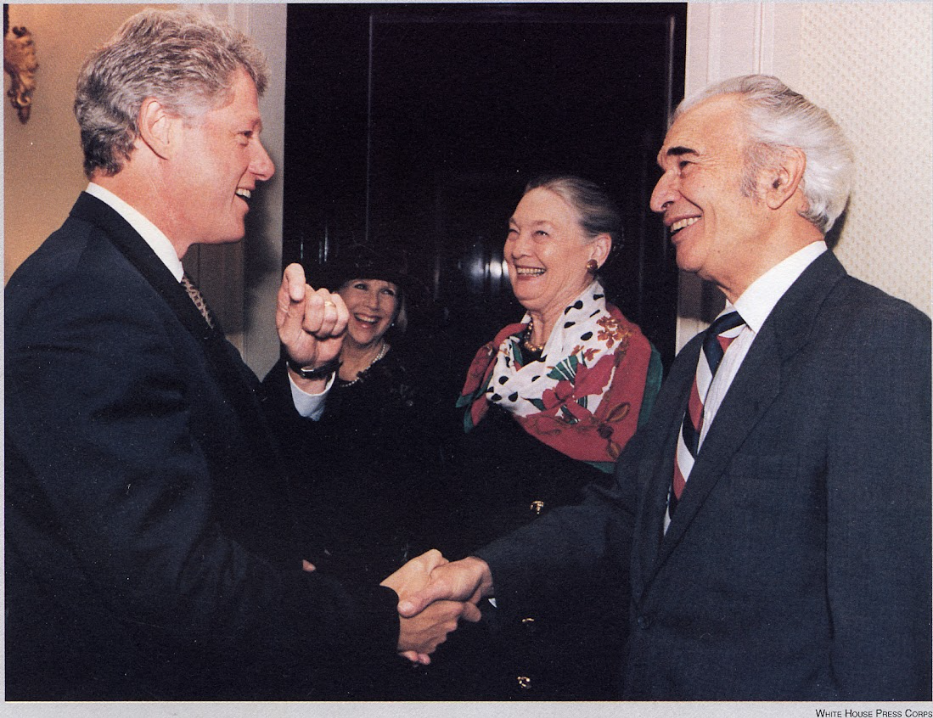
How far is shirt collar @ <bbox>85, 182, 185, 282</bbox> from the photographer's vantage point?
1363 mm

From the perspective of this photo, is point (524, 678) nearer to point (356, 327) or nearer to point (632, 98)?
point (356, 327)

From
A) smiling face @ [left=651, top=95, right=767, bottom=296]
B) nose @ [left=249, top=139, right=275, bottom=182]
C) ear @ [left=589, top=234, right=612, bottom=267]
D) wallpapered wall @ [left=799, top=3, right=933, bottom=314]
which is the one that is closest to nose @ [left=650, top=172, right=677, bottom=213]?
smiling face @ [left=651, top=95, right=767, bottom=296]

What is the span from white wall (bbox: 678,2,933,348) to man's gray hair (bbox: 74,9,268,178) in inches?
37.7

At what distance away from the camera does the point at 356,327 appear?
167 centimetres

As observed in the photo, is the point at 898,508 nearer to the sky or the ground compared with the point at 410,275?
nearer to the ground

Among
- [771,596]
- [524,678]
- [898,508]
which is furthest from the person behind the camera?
[524,678]

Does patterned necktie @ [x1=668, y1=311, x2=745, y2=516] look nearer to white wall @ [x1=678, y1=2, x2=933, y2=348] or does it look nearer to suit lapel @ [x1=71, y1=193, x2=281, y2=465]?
white wall @ [x1=678, y1=2, x2=933, y2=348]

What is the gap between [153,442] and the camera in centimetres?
127

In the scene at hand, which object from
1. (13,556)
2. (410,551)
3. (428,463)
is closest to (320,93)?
(428,463)

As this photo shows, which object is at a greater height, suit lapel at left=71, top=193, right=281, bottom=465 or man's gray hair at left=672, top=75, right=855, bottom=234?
man's gray hair at left=672, top=75, right=855, bottom=234

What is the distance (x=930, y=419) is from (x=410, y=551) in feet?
3.27

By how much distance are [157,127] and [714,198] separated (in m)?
1.04

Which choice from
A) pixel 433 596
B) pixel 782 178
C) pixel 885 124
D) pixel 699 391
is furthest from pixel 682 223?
pixel 433 596

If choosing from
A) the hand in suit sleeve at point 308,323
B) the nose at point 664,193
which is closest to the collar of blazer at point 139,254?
the hand in suit sleeve at point 308,323
